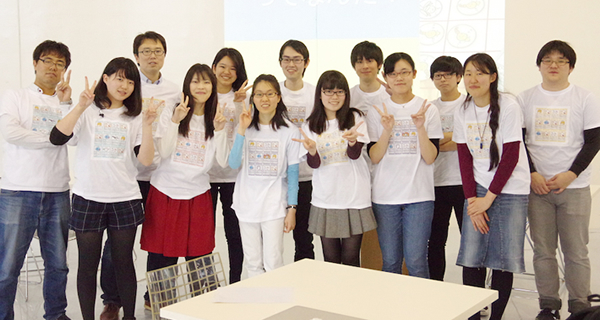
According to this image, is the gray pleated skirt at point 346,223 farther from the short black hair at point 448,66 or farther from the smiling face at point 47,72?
the smiling face at point 47,72

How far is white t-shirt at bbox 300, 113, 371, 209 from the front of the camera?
263 centimetres

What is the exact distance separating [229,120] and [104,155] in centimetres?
76

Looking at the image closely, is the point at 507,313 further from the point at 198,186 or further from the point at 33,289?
the point at 33,289

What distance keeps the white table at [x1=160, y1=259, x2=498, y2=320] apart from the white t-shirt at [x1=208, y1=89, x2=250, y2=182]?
1.39 metres

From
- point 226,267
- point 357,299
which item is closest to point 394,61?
point 357,299

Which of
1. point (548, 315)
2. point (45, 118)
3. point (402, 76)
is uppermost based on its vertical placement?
point (402, 76)

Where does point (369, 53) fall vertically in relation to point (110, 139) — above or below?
above

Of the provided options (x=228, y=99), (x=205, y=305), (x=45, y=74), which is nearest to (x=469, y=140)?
(x=228, y=99)

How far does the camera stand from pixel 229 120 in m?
2.97

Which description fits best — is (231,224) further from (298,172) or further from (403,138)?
(403,138)

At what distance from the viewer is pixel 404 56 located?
269 centimetres

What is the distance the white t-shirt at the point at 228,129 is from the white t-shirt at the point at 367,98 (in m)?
0.71

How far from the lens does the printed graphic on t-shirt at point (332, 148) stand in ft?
8.69

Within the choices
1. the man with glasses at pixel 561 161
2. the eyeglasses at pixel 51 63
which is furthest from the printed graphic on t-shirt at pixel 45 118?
the man with glasses at pixel 561 161
